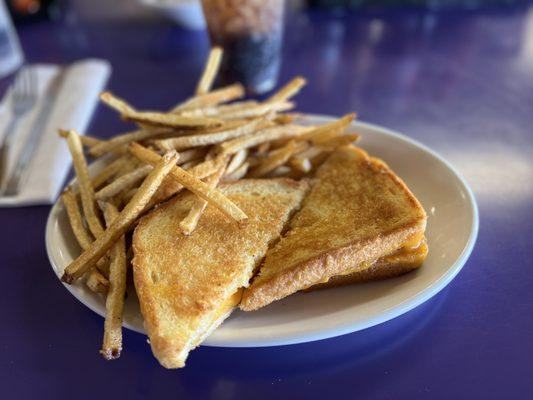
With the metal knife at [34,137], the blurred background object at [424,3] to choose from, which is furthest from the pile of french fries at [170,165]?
the blurred background object at [424,3]

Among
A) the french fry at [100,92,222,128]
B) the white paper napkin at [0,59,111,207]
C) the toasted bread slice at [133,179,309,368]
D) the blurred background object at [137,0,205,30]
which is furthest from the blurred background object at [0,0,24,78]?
the toasted bread slice at [133,179,309,368]

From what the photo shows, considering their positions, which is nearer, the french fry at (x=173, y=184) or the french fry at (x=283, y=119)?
the french fry at (x=173, y=184)

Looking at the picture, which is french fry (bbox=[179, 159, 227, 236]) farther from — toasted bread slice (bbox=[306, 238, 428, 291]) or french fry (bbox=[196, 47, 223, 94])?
french fry (bbox=[196, 47, 223, 94])

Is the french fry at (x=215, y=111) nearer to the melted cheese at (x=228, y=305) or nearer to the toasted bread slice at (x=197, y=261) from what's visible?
the toasted bread slice at (x=197, y=261)

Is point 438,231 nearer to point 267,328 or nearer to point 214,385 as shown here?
point 267,328

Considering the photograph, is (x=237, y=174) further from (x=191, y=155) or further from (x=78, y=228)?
(x=78, y=228)

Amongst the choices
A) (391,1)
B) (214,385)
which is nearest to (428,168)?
(214,385)
